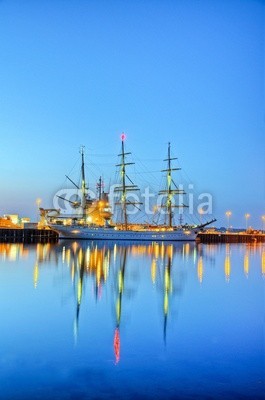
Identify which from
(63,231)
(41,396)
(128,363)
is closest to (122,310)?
(128,363)

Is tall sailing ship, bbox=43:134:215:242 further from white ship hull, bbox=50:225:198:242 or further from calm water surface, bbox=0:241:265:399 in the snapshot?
calm water surface, bbox=0:241:265:399

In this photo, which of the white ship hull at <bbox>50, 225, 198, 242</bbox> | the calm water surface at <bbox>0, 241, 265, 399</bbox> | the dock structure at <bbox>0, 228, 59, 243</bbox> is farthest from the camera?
the white ship hull at <bbox>50, 225, 198, 242</bbox>

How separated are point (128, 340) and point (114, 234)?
7123 cm

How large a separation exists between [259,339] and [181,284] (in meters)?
9.92

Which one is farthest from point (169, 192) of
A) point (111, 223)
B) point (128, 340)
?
point (128, 340)

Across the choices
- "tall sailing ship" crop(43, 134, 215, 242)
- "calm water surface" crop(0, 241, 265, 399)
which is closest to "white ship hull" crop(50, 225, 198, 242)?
"tall sailing ship" crop(43, 134, 215, 242)

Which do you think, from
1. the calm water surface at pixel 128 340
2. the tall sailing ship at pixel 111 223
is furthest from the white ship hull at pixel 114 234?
Result: the calm water surface at pixel 128 340

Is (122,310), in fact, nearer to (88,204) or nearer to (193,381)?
(193,381)

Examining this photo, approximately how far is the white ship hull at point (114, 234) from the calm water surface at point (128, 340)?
192 feet

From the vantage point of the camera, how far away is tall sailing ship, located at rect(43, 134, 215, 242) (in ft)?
263

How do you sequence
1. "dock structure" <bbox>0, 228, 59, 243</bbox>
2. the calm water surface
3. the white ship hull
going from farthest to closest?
the white ship hull → "dock structure" <bbox>0, 228, 59, 243</bbox> → the calm water surface

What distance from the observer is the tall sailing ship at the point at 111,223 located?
80062 millimetres

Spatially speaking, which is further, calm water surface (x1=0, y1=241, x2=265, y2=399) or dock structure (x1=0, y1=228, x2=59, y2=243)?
dock structure (x1=0, y1=228, x2=59, y2=243)

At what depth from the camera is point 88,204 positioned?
86750 mm
